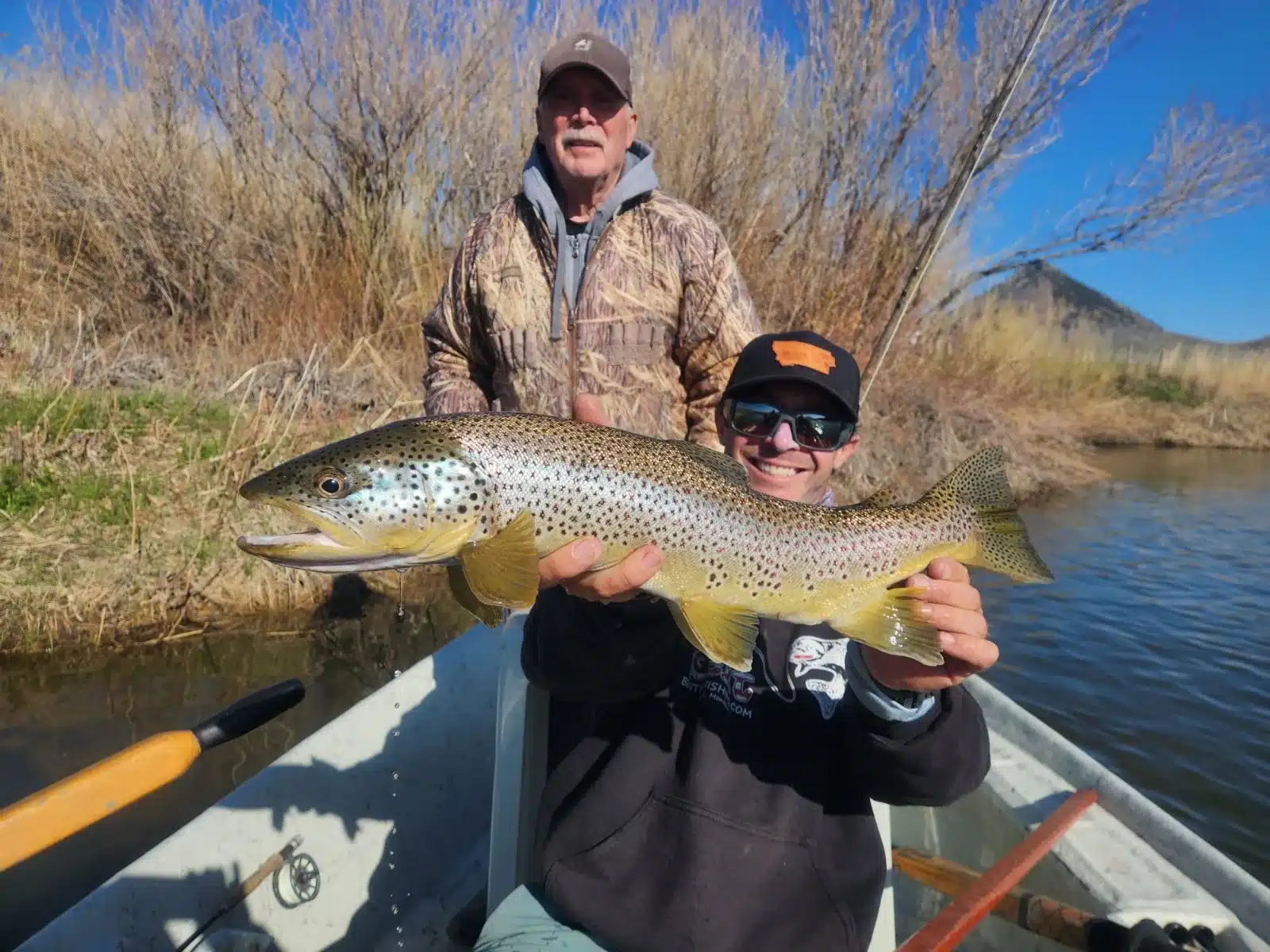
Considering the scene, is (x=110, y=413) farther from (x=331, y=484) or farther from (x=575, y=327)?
(x=331, y=484)

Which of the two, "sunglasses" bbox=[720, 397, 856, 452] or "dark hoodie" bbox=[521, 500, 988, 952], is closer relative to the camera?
"dark hoodie" bbox=[521, 500, 988, 952]

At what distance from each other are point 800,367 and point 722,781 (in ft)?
4.22

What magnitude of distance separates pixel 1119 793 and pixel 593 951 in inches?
82.5

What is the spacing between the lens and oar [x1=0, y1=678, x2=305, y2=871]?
1443 mm

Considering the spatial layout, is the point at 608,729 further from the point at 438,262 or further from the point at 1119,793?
the point at 438,262

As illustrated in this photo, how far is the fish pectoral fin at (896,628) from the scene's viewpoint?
1.92 metres

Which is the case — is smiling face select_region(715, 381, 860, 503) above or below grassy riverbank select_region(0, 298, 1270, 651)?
above

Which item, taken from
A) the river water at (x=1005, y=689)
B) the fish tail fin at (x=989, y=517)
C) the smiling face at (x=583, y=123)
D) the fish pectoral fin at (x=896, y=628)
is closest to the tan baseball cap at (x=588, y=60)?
the smiling face at (x=583, y=123)

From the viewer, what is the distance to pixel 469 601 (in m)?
2.08

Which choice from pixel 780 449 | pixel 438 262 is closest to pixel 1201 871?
pixel 780 449

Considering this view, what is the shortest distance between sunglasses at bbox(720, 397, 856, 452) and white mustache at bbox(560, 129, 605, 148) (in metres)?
1.38

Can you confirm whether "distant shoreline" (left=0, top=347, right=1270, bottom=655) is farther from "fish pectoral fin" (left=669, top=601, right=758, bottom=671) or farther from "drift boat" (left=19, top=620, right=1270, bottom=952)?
"fish pectoral fin" (left=669, top=601, right=758, bottom=671)

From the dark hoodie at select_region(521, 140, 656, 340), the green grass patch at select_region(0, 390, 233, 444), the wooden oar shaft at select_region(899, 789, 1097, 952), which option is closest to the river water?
the green grass patch at select_region(0, 390, 233, 444)

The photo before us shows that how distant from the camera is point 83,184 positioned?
896 centimetres
